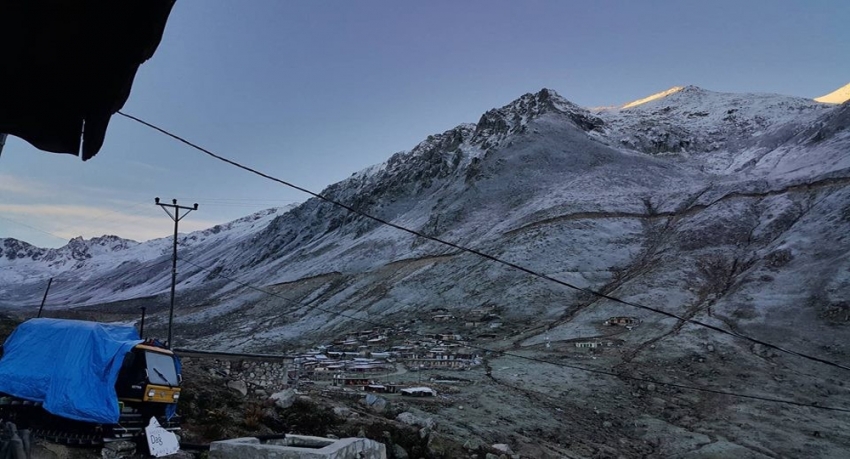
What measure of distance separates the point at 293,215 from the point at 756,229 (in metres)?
125

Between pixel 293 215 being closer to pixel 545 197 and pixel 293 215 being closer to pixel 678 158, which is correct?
pixel 545 197

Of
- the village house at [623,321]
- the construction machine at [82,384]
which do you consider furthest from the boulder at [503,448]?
the village house at [623,321]

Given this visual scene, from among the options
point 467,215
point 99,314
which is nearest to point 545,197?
point 467,215

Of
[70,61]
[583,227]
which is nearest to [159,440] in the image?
[70,61]

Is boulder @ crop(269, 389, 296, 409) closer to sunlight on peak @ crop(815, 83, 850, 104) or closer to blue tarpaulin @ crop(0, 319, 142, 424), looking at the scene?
blue tarpaulin @ crop(0, 319, 142, 424)

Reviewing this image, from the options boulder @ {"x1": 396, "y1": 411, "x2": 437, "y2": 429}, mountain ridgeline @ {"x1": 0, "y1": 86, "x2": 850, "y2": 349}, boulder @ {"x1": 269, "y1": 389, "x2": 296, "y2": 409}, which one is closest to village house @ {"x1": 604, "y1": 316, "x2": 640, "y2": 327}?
mountain ridgeline @ {"x1": 0, "y1": 86, "x2": 850, "y2": 349}

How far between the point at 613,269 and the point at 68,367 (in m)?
48.5

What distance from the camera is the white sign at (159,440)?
1005 cm

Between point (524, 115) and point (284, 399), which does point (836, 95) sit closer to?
point (524, 115)

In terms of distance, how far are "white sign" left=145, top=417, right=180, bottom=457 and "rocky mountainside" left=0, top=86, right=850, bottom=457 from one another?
9818 millimetres

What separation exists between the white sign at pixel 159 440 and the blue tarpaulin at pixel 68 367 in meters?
0.73

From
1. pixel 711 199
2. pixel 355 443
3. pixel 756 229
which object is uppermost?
pixel 711 199

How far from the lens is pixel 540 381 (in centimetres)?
2719

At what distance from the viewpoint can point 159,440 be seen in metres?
10.3
